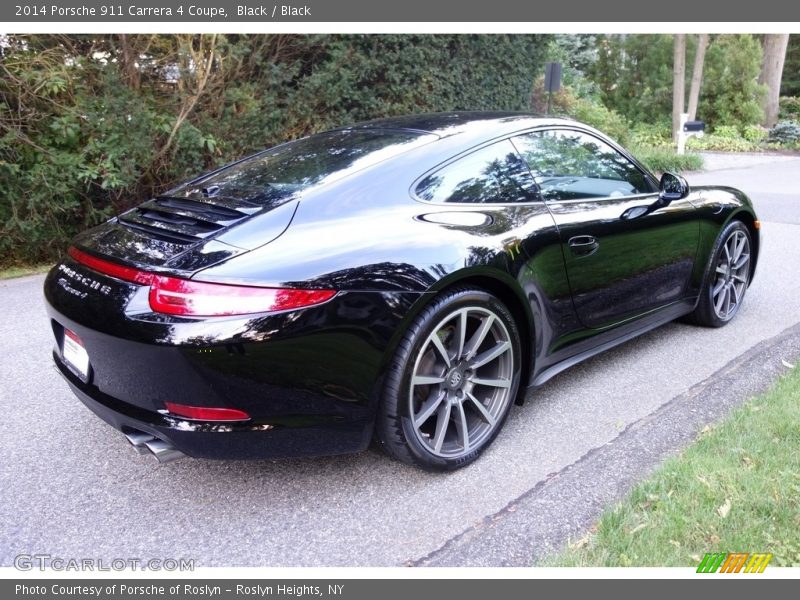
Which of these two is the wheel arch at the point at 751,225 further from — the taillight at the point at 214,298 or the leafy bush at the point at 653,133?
the leafy bush at the point at 653,133

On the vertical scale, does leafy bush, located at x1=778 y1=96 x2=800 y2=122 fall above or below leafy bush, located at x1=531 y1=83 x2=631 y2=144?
below

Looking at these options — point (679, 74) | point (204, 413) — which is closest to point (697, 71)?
point (679, 74)

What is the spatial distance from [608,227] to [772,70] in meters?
27.3

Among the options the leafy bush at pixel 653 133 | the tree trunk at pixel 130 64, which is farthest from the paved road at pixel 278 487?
the leafy bush at pixel 653 133

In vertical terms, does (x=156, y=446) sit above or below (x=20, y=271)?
above

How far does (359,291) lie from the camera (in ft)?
7.62

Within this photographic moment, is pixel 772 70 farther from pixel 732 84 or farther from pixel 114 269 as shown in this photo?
pixel 114 269

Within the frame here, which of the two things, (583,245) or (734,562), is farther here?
(583,245)

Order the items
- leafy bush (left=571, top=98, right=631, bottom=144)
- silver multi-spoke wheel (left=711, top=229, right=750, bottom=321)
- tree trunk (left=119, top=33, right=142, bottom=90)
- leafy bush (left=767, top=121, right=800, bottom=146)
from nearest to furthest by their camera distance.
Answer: silver multi-spoke wheel (left=711, top=229, right=750, bottom=321), tree trunk (left=119, top=33, right=142, bottom=90), leafy bush (left=571, top=98, right=631, bottom=144), leafy bush (left=767, top=121, right=800, bottom=146)

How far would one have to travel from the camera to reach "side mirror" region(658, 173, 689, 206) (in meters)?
3.75

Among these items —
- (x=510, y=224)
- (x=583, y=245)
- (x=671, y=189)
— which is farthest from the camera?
(x=671, y=189)

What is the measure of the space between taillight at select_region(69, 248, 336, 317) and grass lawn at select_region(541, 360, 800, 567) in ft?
4.05

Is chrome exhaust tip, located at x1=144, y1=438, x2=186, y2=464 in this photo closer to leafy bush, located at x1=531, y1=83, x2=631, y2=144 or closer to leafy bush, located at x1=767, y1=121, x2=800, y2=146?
leafy bush, located at x1=531, y1=83, x2=631, y2=144

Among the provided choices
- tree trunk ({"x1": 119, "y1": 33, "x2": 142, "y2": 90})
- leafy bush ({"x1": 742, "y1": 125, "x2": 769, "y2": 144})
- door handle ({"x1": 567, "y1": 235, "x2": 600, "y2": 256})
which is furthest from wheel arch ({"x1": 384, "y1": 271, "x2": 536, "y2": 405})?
leafy bush ({"x1": 742, "y1": 125, "x2": 769, "y2": 144})
